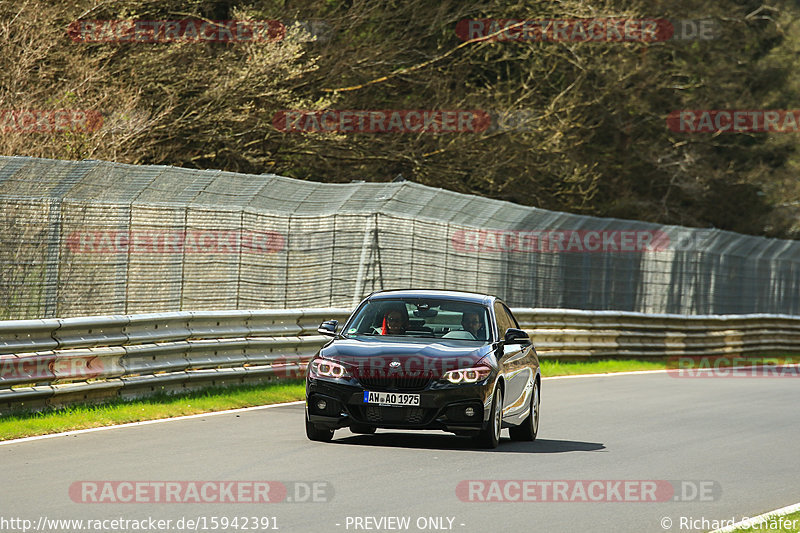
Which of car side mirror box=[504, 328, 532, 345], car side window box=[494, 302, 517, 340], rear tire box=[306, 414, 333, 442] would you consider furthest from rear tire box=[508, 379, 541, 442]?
rear tire box=[306, 414, 333, 442]

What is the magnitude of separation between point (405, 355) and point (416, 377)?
255 mm

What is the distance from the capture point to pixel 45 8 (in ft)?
81.3

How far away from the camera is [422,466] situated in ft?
35.8

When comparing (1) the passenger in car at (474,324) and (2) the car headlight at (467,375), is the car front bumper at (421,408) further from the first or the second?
(1) the passenger in car at (474,324)

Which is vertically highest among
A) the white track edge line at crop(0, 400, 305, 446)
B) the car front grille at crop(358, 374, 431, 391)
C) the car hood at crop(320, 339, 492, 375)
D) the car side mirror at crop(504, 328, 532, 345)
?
the car side mirror at crop(504, 328, 532, 345)

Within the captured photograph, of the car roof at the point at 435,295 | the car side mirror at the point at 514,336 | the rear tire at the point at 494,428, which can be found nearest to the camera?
the rear tire at the point at 494,428

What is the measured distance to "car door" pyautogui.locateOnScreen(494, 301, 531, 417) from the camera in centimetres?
1268

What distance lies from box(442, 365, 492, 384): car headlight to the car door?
451mm

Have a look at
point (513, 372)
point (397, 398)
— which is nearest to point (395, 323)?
point (513, 372)

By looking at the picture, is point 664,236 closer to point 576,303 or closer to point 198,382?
point 576,303

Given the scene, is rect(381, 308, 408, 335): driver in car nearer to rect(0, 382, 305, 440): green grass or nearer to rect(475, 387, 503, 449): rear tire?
rect(475, 387, 503, 449): rear tire

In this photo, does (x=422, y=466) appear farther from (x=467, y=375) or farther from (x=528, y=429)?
(x=528, y=429)

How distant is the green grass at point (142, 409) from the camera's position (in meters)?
12.5

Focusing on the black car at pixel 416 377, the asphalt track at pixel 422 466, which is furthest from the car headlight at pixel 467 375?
the asphalt track at pixel 422 466
